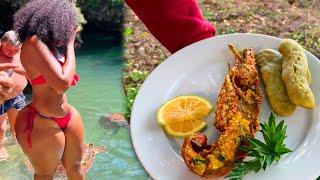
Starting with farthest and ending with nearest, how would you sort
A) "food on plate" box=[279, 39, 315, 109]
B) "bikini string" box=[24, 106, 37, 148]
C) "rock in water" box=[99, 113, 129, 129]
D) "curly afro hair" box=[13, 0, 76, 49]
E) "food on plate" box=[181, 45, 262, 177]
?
"rock in water" box=[99, 113, 129, 129] < "food on plate" box=[279, 39, 315, 109] < "food on plate" box=[181, 45, 262, 177] < "bikini string" box=[24, 106, 37, 148] < "curly afro hair" box=[13, 0, 76, 49]

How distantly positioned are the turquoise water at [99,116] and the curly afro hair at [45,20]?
0.30 m

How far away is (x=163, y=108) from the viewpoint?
1.37 meters

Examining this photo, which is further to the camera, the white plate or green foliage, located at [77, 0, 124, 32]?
green foliage, located at [77, 0, 124, 32]

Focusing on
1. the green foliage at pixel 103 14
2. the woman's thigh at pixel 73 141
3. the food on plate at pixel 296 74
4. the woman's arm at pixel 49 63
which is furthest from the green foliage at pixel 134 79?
the woman's arm at pixel 49 63

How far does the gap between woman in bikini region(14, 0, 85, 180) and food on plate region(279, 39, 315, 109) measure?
537mm

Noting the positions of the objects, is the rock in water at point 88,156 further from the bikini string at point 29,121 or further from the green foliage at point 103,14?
the green foliage at point 103,14

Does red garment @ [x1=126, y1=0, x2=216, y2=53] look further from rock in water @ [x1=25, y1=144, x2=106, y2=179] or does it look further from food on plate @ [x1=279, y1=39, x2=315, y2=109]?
rock in water @ [x1=25, y1=144, x2=106, y2=179]

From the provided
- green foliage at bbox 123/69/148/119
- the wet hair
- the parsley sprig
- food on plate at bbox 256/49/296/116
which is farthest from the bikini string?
green foliage at bbox 123/69/148/119

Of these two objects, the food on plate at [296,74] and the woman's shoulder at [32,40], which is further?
the food on plate at [296,74]

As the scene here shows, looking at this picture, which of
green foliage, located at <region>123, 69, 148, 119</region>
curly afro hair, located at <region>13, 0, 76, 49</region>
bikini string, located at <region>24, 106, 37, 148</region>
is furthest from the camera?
green foliage, located at <region>123, 69, 148, 119</region>

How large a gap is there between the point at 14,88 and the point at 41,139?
4.8 inches

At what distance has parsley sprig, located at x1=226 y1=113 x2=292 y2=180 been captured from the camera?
1.24 meters

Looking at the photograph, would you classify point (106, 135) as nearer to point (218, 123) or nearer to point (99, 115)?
point (99, 115)

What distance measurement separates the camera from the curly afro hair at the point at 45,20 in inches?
39.4
